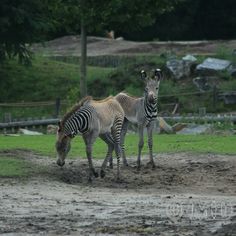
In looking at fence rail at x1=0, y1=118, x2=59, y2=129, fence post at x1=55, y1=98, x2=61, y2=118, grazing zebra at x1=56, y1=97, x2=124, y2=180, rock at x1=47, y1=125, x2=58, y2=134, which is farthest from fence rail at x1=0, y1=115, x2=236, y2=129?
grazing zebra at x1=56, y1=97, x2=124, y2=180

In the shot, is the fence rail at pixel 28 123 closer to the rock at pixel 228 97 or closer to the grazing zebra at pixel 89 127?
the rock at pixel 228 97

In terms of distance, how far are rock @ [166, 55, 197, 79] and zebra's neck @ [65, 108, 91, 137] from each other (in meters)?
25.8

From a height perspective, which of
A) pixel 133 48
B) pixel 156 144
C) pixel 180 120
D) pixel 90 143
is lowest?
pixel 180 120

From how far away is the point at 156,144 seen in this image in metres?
24.8

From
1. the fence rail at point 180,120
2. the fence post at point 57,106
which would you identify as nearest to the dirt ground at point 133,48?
the fence post at point 57,106

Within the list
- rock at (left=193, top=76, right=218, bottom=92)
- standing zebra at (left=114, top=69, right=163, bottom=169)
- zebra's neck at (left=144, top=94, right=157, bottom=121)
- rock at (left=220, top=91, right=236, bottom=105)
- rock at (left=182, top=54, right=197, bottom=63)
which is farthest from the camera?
rock at (left=182, top=54, right=197, bottom=63)

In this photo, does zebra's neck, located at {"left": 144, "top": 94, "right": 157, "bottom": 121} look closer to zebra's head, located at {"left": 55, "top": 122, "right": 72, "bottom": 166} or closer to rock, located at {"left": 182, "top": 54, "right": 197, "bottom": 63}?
zebra's head, located at {"left": 55, "top": 122, "right": 72, "bottom": 166}

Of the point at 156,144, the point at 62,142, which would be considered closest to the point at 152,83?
the point at 62,142

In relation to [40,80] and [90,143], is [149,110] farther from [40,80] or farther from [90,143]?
[40,80]

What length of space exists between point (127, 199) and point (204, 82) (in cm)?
2782

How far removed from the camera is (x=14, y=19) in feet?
74.1

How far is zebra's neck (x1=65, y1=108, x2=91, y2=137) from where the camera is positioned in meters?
18.2

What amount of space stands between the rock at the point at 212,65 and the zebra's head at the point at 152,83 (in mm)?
23011

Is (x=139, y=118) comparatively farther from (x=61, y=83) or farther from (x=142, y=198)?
(x=61, y=83)
